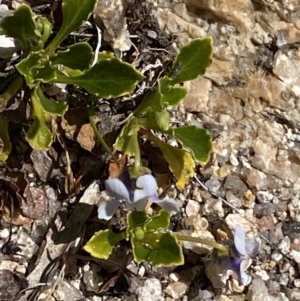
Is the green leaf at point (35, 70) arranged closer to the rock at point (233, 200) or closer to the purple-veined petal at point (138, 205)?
the purple-veined petal at point (138, 205)

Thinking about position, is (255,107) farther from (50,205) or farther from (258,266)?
(50,205)

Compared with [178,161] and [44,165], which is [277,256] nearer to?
[178,161]

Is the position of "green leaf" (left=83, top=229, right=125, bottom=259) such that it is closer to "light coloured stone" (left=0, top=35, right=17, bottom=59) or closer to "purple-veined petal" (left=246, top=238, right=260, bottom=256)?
"purple-veined petal" (left=246, top=238, right=260, bottom=256)

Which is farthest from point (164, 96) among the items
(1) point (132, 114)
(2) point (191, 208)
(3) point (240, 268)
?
(3) point (240, 268)

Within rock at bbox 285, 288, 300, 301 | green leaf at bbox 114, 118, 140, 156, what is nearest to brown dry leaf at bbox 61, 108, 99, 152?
green leaf at bbox 114, 118, 140, 156

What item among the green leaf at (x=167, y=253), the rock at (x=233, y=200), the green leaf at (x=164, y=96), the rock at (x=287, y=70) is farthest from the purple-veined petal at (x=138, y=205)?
the rock at (x=287, y=70)
